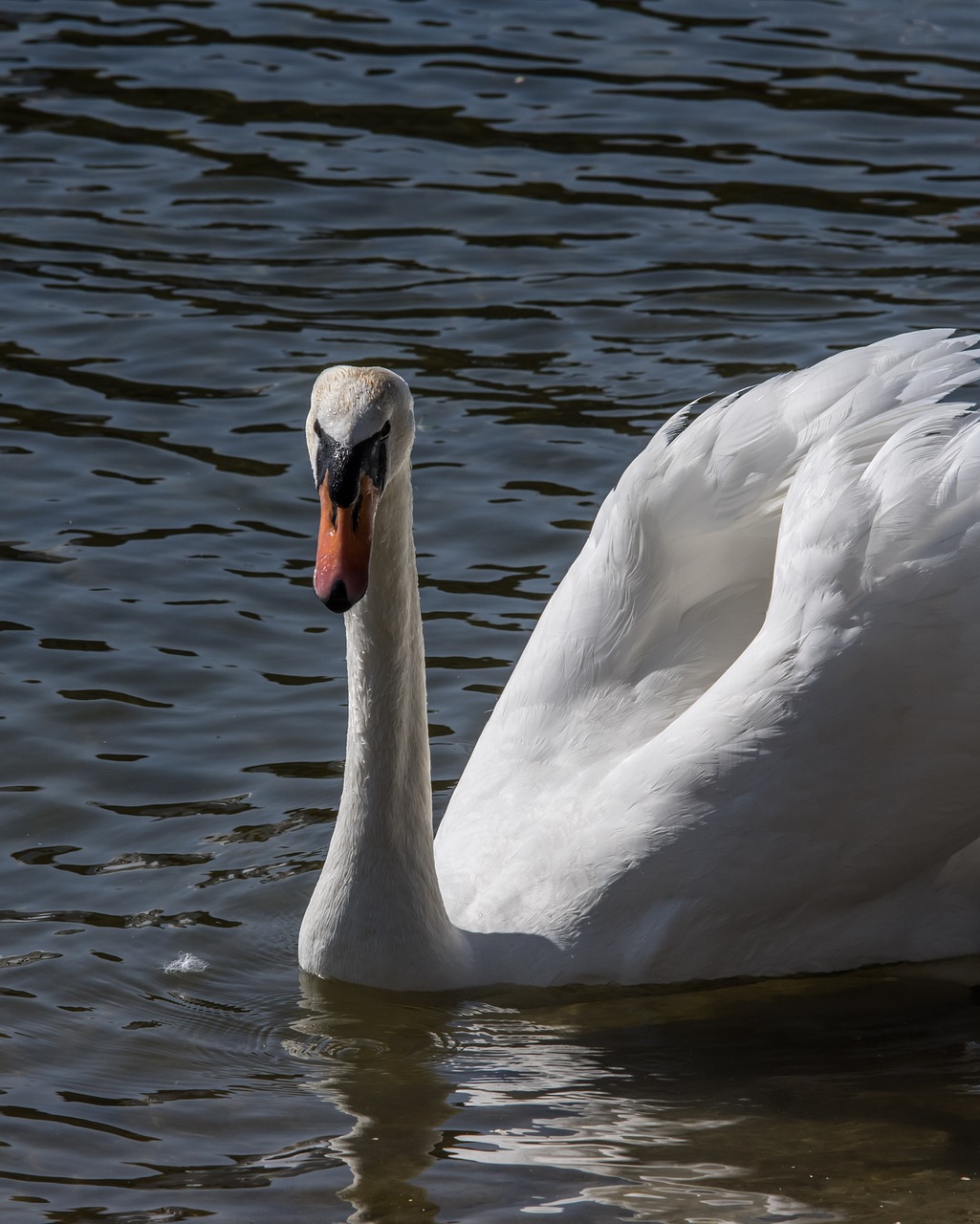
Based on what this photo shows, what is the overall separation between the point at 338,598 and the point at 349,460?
38 cm

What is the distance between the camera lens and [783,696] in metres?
5.96

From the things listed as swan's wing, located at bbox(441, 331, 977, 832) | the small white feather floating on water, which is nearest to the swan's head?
swan's wing, located at bbox(441, 331, 977, 832)

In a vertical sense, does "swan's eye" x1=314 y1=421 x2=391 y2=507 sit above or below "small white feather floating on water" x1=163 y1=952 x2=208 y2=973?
above

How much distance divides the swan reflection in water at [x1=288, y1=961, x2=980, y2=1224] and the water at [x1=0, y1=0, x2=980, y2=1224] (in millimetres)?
14

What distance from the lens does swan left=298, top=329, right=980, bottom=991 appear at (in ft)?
19.7

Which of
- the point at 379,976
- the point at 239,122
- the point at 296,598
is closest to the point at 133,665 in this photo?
the point at 296,598

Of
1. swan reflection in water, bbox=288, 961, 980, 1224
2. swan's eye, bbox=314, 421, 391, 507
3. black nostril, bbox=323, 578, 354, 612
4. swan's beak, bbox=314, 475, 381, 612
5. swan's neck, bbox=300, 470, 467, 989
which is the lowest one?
swan reflection in water, bbox=288, 961, 980, 1224

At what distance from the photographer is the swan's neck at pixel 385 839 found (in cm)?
612

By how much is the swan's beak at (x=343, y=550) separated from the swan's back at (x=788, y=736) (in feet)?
3.80

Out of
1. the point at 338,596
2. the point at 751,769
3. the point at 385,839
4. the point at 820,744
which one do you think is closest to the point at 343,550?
the point at 338,596

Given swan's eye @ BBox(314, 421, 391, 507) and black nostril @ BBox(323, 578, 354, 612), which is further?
swan's eye @ BBox(314, 421, 391, 507)

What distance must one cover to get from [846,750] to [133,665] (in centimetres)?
306

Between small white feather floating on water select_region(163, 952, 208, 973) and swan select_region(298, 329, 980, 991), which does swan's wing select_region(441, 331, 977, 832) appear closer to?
swan select_region(298, 329, 980, 991)

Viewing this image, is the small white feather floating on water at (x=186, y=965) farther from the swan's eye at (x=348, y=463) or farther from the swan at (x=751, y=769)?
the swan's eye at (x=348, y=463)
